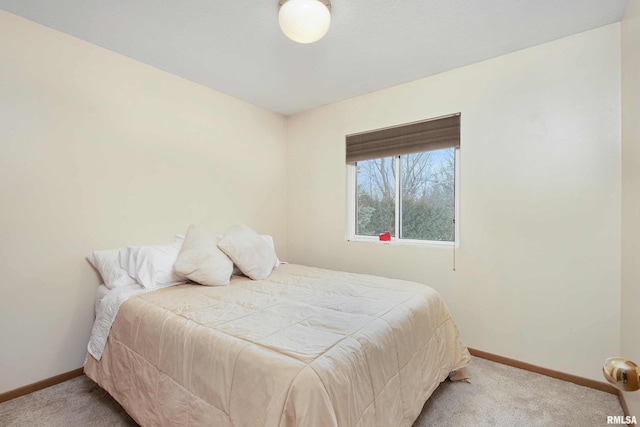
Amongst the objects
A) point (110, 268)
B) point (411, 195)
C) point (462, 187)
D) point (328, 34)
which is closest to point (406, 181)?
point (411, 195)

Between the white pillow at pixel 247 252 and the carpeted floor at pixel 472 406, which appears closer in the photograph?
the carpeted floor at pixel 472 406

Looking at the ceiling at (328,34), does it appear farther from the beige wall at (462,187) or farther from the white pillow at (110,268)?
the white pillow at (110,268)

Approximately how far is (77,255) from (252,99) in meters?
2.26

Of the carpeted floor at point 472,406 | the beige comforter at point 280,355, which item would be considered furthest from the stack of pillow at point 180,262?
the carpeted floor at point 472,406

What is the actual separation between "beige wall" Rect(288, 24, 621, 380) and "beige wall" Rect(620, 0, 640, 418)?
0.40ft

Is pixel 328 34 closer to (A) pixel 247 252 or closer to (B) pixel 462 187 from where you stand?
(B) pixel 462 187

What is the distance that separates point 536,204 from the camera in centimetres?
226

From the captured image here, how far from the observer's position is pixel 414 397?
1551mm

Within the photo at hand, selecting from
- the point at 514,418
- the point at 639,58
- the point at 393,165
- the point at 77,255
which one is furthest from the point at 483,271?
the point at 77,255

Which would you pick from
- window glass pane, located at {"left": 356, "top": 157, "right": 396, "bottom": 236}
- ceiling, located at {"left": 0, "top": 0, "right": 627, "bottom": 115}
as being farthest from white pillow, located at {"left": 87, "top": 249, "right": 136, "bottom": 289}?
window glass pane, located at {"left": 356, "top": 157, "right": 396, "bottom": 236}

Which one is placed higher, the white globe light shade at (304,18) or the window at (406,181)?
the white globe light shade at (304,18)

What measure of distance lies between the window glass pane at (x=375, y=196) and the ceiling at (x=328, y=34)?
0.92 meters

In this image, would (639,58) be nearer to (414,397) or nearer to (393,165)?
(393,165)

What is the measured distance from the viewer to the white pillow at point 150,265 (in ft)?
6.91
